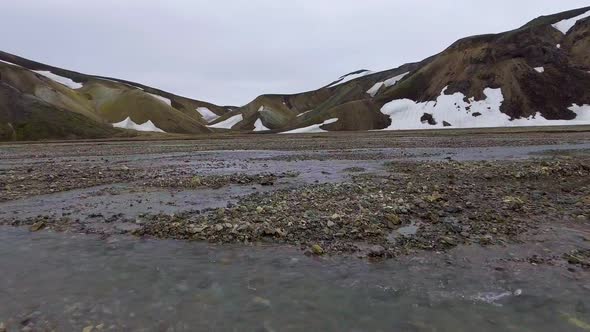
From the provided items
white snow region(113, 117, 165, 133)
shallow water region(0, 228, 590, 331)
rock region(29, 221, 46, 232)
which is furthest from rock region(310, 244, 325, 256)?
white snow region(113, 117, 165, 133)

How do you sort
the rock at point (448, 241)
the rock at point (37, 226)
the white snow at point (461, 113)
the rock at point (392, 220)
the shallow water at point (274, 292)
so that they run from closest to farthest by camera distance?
the shallow water at point (274, 292)
the rock at point (448, 241)
the rock at point (392, 220)
the rock at point (37, 226)
the white snow at point (461, 113)

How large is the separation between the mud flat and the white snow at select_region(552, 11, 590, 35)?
192919mm

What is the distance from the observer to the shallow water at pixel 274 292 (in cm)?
650

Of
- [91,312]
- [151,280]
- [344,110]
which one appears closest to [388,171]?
[151,280]

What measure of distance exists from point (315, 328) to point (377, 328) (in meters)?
0.91

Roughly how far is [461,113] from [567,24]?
8015 cm

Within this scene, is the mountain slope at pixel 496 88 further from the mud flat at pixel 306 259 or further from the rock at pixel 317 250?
the rock at pixel 317 250

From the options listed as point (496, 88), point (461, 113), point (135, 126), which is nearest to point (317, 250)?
point (461, 113)

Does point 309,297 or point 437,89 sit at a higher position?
point 437,89

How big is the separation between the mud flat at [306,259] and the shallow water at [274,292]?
33mm

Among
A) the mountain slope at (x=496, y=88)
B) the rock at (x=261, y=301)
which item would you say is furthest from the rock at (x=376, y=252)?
the mountain slope at (x=496, y=88)

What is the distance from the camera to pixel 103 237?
37.1 feet

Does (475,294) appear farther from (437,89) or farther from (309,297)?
(437,89)

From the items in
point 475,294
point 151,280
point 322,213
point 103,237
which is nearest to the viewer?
point 475,294
